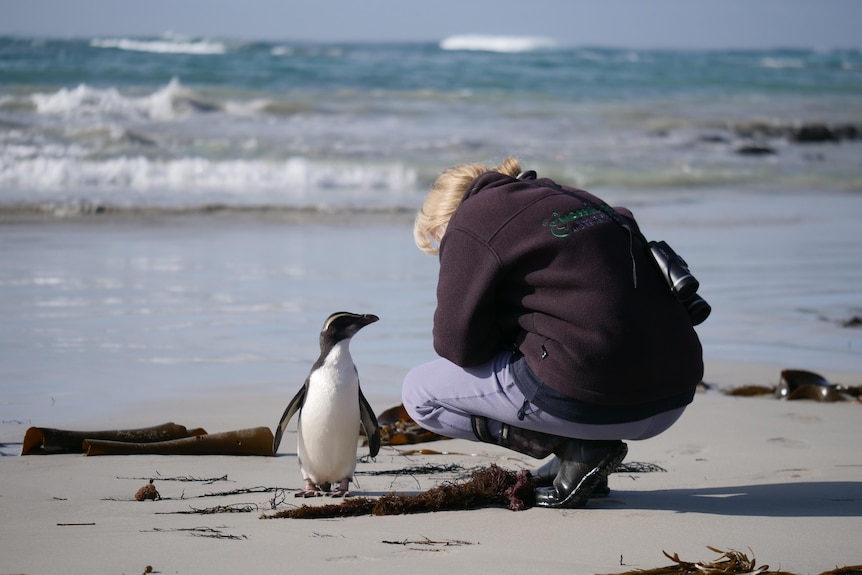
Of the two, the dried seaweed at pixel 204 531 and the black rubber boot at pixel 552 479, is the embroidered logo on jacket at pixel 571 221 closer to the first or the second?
the black rubber boot at pixel 552 479

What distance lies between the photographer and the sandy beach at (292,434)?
2.73 metres

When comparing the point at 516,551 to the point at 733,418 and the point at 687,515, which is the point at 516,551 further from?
the point at 733,418

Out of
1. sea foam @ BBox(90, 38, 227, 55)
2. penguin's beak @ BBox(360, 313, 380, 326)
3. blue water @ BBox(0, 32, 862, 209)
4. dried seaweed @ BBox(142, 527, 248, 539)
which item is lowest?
dried seaweed @ BBox(142, 527, 248, 539)

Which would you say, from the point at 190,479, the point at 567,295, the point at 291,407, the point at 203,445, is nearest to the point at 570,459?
the point at 567,295

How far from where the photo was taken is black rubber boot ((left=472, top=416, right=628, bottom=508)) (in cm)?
313

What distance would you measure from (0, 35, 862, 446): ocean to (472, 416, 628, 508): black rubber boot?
147cm

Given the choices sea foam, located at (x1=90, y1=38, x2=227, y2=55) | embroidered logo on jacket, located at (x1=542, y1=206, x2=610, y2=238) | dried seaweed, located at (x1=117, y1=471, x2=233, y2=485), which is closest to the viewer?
embroidered logo on jacket, located at (x1=542, y1=206, x2=610, y2=238)

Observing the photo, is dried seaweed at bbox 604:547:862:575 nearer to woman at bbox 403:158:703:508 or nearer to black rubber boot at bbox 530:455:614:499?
woman at bbox 403:158:703:508

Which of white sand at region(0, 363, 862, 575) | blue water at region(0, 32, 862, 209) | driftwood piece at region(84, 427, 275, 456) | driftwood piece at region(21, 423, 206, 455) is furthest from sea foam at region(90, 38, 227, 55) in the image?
white sand at region(0, 363, 862, 575)

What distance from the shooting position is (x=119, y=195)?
11.6 meters

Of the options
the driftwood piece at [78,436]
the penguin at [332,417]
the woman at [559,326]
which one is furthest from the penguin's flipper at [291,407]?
the woman at [559,326]

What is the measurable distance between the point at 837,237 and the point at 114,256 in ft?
20.0

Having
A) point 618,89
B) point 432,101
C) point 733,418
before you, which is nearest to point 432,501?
point 733,418

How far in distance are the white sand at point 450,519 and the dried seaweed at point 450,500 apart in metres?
0.05
